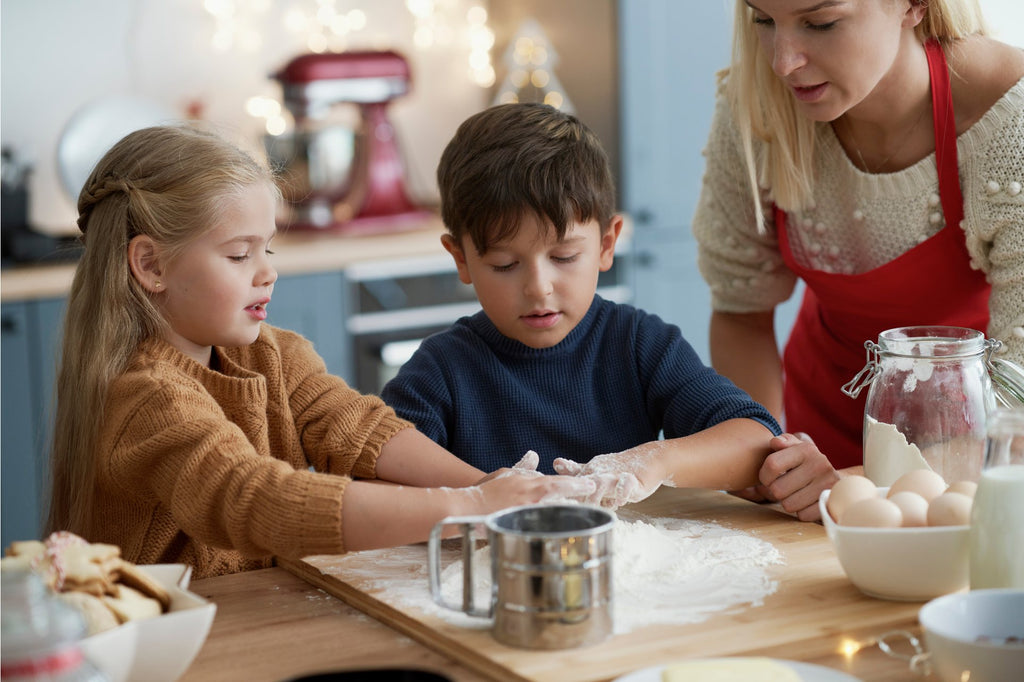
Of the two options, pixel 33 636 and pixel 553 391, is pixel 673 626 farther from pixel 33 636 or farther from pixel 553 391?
pixel 553 391

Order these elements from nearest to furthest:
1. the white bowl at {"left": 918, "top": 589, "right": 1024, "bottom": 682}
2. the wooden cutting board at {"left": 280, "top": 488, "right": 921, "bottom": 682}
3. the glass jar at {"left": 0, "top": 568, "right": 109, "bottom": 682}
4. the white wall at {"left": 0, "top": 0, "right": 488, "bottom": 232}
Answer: the glass jar at {"left": 0, "top": 568, "right": 109, "bottom": 682} < the white bowl at {"left": 918, "top": 589, "right": 1024, "bottom": 682} < the wooden cutting board at {"left": 280, "top": 488, "right": 921, "bottom": 682} < the white wall at {"left": 0, "top": 0, "right": 488, "bottom": 232}

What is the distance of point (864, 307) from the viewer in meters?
1.65

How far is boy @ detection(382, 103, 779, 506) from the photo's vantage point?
1350mm

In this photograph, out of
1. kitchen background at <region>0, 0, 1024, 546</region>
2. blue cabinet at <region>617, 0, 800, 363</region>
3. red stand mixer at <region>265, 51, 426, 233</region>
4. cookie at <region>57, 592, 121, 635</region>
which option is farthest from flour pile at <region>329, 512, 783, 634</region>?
blue cabinet at <region>617, 0, 800, 363</region>

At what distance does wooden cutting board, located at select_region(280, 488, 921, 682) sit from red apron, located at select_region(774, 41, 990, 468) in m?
0.54

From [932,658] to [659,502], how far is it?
53 cm

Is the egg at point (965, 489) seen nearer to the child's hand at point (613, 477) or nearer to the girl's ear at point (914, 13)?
the child's hand at point (613, 477)

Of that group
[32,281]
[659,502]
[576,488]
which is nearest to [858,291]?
[659,502]

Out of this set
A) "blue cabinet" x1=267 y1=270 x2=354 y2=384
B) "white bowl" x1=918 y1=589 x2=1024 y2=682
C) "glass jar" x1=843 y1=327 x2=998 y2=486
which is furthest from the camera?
"blue cabinet" x1=267 y1=270 x2=354 y2=384

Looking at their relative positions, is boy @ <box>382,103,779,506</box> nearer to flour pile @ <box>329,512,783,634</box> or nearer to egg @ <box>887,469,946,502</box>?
flour pile @ <box>329,512,783,634</box>

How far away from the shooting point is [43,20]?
3.35 meters

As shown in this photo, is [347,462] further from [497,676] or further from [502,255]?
[497,676]

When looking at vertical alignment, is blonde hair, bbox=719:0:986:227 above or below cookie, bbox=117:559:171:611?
above

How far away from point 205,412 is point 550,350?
52cm
